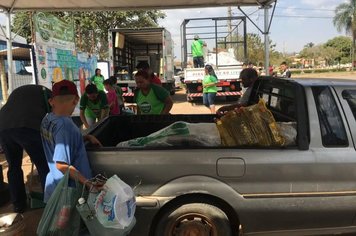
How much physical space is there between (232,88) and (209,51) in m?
2.24

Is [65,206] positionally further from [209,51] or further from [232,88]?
[209,51]

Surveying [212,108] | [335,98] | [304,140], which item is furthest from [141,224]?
[212,108]

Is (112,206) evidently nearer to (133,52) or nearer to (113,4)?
(113,4)

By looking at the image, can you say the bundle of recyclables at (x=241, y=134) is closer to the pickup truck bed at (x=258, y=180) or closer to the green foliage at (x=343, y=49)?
the pickup truck bed at (x=258, y=180)

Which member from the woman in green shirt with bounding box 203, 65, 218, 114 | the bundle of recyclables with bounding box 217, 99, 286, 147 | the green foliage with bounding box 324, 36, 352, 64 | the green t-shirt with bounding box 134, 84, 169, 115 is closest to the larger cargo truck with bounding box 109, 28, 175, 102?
the woman in green shirt with bounding box 203, 65, 218, 114

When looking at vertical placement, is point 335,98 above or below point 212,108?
above

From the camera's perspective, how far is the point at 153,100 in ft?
17.4

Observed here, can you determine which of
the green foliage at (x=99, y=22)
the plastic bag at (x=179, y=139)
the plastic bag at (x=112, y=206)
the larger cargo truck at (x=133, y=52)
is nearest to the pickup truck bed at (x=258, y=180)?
the plastic bag at (x=179, y=139)

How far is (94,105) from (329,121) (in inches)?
169

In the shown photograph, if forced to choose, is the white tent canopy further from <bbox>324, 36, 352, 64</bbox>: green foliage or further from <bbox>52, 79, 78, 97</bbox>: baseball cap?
<bbox>324, 36, 352, 64</bbox>: green foliage

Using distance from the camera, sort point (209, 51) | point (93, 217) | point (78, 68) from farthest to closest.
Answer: point (209, 51) < point (78, 68) < point (93, 217)

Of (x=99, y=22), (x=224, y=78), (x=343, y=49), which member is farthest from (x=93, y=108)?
(x=343, y=49)

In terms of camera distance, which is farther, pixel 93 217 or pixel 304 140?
pixel 304 140

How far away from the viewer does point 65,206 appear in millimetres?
2766
